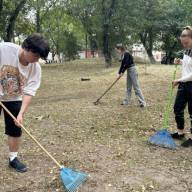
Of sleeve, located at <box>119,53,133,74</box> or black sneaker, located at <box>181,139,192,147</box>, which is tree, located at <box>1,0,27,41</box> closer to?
sleeve, located at <box>119,53,133,74</box>

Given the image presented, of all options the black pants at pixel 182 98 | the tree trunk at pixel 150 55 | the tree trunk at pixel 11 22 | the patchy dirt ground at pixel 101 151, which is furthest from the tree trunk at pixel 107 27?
the black pants at pixel 182 98

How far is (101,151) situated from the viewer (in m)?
6.67

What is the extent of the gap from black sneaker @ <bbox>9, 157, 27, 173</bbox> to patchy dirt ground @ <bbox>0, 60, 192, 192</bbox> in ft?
0.30

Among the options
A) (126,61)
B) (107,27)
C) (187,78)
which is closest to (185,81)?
(187,78)

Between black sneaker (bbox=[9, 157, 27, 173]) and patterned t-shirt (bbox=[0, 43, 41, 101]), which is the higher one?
patterned t-shirt (bbox=[0, 43, 41, 101])

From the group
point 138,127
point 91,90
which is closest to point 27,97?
point 138,127

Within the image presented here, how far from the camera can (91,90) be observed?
14961 mm

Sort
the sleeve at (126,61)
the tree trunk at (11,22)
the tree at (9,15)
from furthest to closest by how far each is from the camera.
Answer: the tree at (9,15) < the tree trunk at (11,22) < the sleeve at (126,61)

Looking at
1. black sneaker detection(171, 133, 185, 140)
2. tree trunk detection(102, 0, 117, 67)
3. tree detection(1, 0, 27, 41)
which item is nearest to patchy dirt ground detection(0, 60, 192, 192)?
black sneaker detection(171, 133, 185, 140)

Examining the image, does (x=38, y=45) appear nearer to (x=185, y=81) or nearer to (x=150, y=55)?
(x=185, y=81)

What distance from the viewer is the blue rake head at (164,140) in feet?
22.5

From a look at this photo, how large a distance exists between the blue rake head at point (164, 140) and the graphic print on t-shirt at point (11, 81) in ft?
8.75

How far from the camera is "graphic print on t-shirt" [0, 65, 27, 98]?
16.7ft

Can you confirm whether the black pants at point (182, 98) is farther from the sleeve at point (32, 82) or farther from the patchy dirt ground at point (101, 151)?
the sleeve at point (32, 82)
